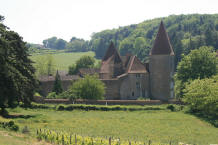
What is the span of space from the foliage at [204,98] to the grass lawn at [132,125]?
198 cm

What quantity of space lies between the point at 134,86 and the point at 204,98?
48.4ft

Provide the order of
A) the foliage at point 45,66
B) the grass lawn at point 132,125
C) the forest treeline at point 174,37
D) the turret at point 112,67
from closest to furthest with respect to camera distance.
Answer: the grass lawn at point 132,125
the turret at point 112,67
the foliage at point 45,66
the forest treeline at point 174,37

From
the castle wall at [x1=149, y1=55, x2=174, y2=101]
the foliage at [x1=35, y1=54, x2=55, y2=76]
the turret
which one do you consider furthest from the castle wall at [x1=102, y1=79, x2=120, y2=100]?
the foliage at [x1=35, y1=54, x2=55, y2=76]

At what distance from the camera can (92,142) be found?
19.5 meters

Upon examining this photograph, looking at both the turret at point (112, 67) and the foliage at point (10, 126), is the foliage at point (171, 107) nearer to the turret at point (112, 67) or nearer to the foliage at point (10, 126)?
the turret at point (112, 67)

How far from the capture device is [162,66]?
49.2 metres

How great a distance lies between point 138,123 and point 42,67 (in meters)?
57.9

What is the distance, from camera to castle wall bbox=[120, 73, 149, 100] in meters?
49.1

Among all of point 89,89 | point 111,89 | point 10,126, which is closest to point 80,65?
point 111,89

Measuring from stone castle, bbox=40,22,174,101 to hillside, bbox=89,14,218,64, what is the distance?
123 ft

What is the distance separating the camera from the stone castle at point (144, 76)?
4872 cm

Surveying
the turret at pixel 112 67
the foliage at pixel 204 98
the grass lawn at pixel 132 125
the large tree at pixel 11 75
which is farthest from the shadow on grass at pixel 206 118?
the large tree at pixel 11 75

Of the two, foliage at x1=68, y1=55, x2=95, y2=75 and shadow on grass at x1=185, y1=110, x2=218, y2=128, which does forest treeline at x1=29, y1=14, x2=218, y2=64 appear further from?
shadow on grass at x1=185, y1=110, x2=218, y2=128

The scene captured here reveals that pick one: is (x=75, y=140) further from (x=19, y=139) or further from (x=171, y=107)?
(x=171, y=107)
